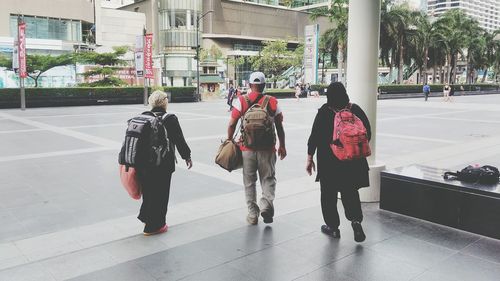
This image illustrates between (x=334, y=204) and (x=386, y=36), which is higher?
(x=386, y=36)

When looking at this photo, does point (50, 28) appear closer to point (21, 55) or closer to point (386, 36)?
point (21, 55)

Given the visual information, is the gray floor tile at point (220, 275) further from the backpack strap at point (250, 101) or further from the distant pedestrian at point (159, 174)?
the backpack strap at point (250, 101)

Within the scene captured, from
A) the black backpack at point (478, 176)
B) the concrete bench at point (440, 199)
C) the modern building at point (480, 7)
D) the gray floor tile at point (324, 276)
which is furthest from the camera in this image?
the modern building at point (480, 7)

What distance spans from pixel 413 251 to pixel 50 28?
5528cm

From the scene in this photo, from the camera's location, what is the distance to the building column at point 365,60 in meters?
5.95

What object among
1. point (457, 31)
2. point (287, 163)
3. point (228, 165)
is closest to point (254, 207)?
point (228, 165)

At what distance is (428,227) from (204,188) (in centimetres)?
354

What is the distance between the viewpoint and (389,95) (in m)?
42.7

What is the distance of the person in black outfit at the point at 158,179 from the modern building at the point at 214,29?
201 ft

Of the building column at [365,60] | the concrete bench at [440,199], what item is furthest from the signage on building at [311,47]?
the concrete bench at [440,199]

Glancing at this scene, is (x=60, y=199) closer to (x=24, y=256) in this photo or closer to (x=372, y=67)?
(x=24, y=256)

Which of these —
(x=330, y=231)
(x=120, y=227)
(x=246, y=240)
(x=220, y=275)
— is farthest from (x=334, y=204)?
(x=120, y=227)

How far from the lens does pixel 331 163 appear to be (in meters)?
4.61

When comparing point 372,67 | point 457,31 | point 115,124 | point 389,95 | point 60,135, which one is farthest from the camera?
point 457,31
